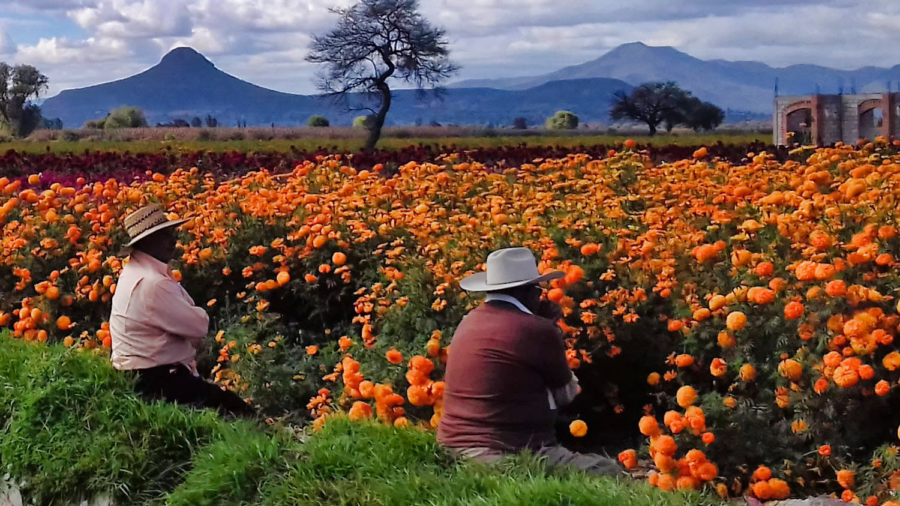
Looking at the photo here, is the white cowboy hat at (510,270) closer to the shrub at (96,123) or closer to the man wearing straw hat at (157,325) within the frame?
the man wearing straw hat at (157,325)

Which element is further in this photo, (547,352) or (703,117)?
(703,117)

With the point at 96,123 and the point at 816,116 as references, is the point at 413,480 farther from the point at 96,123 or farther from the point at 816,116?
the point at 96,123

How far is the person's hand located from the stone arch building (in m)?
9.58

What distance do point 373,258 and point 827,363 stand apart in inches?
116

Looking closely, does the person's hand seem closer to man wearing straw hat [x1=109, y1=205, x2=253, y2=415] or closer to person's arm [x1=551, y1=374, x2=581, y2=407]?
person's arm [x1=551, y1=374, x2=581, y2=407]

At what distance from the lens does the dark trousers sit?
5051mm

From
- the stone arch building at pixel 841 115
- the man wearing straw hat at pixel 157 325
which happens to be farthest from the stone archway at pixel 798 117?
the man wearing straw hat at pixel 157 325

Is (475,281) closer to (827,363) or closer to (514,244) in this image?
(514,244)

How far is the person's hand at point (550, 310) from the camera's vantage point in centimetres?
445

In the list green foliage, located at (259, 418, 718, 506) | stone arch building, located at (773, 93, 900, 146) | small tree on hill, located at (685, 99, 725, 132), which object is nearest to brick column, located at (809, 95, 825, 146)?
stone arch building, located at (773, 93, 900, 146)

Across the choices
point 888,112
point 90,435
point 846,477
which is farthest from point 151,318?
point 888,112

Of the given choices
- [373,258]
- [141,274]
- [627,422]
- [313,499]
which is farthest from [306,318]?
[313,499]

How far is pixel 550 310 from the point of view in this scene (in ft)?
14.6

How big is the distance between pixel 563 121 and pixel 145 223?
123ft
